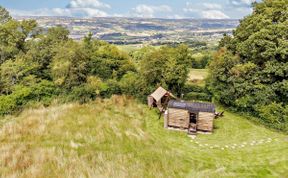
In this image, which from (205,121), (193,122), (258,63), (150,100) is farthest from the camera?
(150,100)

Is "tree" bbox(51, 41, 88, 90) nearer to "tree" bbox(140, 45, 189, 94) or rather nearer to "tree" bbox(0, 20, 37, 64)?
"tree" bbox(0, 20, 37, 64)

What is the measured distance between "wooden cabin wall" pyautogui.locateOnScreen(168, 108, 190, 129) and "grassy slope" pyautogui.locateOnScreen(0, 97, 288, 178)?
2.64 feet

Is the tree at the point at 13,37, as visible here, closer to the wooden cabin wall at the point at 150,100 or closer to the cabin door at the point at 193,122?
the wooden cabin wall at the point at 150,100

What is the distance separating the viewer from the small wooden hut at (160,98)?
22.0 meters

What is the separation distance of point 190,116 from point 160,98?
4.01 m

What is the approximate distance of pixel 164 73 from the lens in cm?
2438

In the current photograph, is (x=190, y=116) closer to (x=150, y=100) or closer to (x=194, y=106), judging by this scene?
(x=194, y=106)

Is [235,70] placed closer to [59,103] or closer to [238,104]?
[238,104]

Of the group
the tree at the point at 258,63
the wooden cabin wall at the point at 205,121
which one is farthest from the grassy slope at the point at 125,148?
the tree at the point at 258,63

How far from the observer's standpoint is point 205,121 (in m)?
17.7

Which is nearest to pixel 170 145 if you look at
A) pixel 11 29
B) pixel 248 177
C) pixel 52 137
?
pixel 248 177

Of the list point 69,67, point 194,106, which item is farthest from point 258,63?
point 69,67

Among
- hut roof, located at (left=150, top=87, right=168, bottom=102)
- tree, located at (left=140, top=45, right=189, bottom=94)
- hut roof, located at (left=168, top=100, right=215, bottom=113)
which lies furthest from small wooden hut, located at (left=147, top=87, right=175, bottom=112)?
hut roof, located at (left=168, top=100, right=215, bottom=113)

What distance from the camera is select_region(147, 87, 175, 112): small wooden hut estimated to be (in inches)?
867
